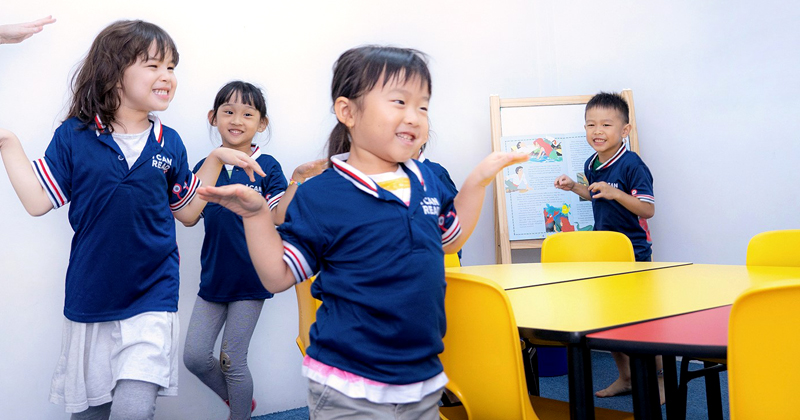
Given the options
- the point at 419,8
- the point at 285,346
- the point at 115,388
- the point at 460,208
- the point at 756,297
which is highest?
the point at 419,8

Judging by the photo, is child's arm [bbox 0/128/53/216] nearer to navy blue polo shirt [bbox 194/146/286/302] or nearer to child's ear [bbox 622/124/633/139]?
navy blue polo shirt [bbox 194/146/286/302]

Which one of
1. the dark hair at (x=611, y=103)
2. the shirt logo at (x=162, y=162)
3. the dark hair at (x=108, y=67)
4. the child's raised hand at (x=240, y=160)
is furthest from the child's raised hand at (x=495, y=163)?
the dark hair at (x=611, y=103)

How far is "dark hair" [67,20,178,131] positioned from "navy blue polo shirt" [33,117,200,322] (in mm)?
49

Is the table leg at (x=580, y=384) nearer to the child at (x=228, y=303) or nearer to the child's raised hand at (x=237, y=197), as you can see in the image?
the child's raised hand at (x=237, y=197)

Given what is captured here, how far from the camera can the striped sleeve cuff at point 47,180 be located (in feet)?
5.82

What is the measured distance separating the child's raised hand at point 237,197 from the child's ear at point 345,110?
32 centimetres

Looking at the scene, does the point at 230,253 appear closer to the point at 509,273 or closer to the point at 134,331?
the point at 134,331

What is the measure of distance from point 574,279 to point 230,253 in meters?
1.45

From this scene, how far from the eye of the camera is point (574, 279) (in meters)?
1.98

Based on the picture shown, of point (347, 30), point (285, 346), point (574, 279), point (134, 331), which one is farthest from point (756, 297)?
point (347, 30)

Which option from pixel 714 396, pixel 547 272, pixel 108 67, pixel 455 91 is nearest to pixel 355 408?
pixel 547 272

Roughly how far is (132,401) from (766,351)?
5.03 ft

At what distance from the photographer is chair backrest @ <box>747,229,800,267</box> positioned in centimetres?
219

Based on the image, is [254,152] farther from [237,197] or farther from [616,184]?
[616,184]
